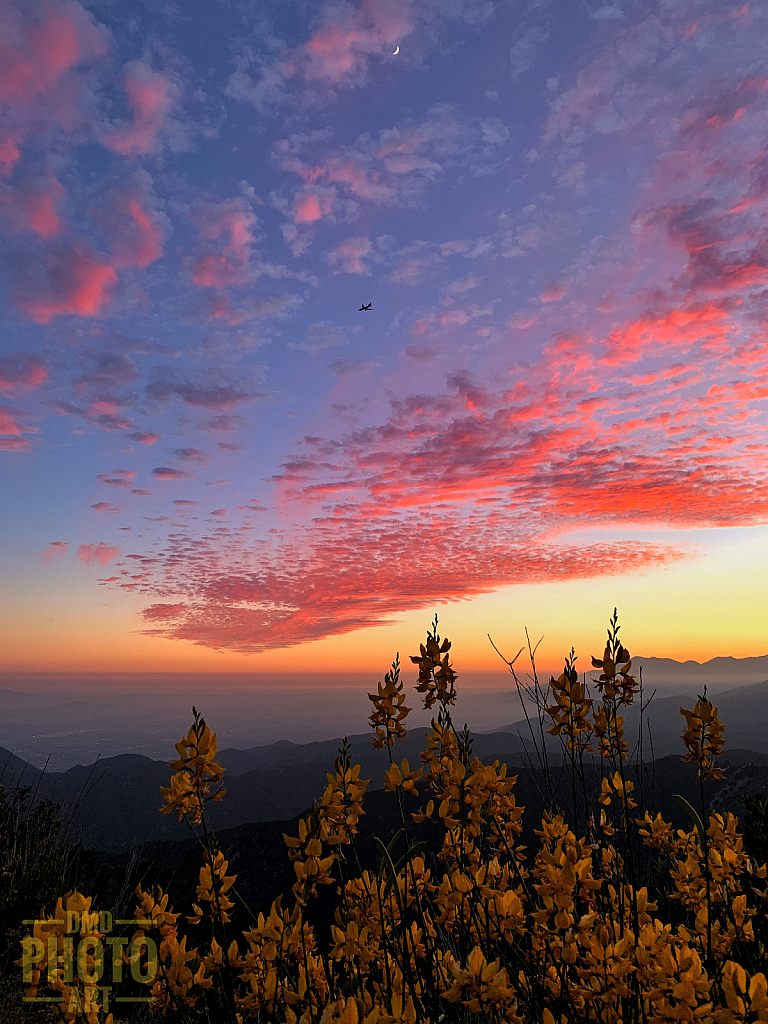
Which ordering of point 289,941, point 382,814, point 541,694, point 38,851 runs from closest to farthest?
point 289,941
point 541,694
point 38,851
point 382,814

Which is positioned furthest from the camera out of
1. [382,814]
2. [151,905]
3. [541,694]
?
[382,814]

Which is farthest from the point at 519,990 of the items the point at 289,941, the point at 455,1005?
the point at 289,941

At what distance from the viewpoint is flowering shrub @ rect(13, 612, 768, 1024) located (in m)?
1.68

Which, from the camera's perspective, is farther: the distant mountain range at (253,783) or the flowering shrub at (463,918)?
the distant mountain range at (253,783)

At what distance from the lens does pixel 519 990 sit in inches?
78.0

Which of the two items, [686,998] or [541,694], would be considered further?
[541,694]

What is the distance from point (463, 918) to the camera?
1858 mm

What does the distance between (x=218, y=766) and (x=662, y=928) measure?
6.47 ft

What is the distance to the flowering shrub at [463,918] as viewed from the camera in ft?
5.51

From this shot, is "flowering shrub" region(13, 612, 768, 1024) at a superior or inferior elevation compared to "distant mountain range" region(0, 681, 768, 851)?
superior

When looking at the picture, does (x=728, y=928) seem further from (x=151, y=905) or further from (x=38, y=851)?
(x=38, y=851)

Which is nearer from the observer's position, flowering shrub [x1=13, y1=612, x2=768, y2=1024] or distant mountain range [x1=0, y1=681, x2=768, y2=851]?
flowering shrub [x1=13, y1=612, x2=768, y2=1024]

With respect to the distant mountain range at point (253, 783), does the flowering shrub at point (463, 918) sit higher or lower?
higher

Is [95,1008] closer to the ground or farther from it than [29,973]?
closer to the ground
